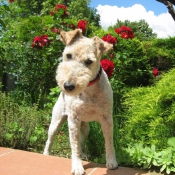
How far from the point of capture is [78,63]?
7.34ft

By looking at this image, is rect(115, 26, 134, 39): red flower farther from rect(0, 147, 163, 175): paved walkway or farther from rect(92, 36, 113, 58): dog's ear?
rect(0, 147, 163, 175): paved walkway

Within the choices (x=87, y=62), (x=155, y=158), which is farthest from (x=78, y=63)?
(x=155, y=158)

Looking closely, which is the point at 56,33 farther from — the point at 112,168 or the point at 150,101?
the point at 112,168

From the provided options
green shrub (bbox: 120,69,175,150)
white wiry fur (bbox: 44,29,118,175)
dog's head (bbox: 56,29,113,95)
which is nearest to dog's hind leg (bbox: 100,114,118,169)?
white wiry fur (bbox: 44,29,118,175)

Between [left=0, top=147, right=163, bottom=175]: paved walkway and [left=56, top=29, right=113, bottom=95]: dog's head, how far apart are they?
901 mm

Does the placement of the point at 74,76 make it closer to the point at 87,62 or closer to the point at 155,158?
the point at 87,62

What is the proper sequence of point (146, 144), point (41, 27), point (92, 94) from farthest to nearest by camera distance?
point (41, 27)
point (146, 144)
point (92, 94)

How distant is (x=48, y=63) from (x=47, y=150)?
2216 mm

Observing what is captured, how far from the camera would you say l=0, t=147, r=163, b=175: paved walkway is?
8.15 ft

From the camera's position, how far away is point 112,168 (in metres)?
2.61

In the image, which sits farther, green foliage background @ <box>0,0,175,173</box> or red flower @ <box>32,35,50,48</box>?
red flower @ <box>32,35,50,48</box>

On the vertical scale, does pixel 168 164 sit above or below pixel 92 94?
below

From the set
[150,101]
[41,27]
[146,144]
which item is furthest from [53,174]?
[41,27]


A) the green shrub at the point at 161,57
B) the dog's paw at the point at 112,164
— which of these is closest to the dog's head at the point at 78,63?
the dog's paw at the point at 112,164
